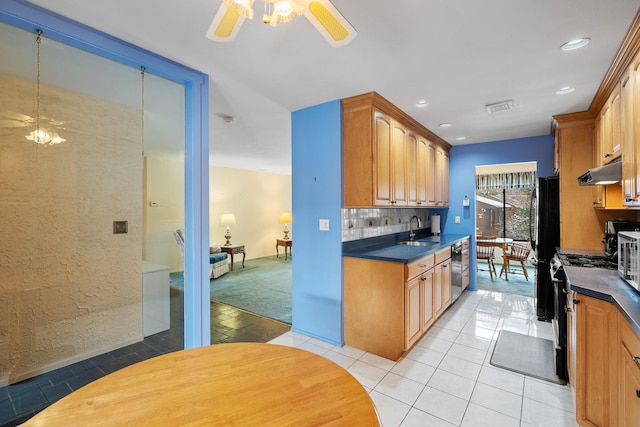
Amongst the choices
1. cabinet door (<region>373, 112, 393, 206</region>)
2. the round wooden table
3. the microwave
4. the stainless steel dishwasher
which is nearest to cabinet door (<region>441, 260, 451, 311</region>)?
the stainless steel dishwasher

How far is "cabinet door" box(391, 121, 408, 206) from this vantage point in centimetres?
308

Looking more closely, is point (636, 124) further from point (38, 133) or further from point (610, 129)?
point (38, 133)

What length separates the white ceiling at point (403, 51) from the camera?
1537 mm

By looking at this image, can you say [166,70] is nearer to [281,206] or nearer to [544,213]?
[544,213]

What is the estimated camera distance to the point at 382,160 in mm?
2869

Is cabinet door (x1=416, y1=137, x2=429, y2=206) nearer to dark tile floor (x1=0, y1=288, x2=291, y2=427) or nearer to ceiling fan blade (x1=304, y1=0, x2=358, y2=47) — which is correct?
dark tile floor (x1=0, y1=288, x2=291, y2=427)

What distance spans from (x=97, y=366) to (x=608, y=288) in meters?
3.29

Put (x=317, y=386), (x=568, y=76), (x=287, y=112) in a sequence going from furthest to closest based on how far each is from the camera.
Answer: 1. (x=287, y=112)
2. (x=568, y=76)
3. (x=317, y=386)

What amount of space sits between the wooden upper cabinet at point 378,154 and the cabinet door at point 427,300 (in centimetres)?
81

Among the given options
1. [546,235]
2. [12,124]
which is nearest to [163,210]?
[12,124]

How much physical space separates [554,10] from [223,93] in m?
2.42

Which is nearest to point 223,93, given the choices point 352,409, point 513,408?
point 352,409

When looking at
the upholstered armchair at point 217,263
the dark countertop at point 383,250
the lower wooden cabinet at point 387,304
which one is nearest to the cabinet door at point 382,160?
the dark countertop at point 383,250

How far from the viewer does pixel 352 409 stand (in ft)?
2.73
